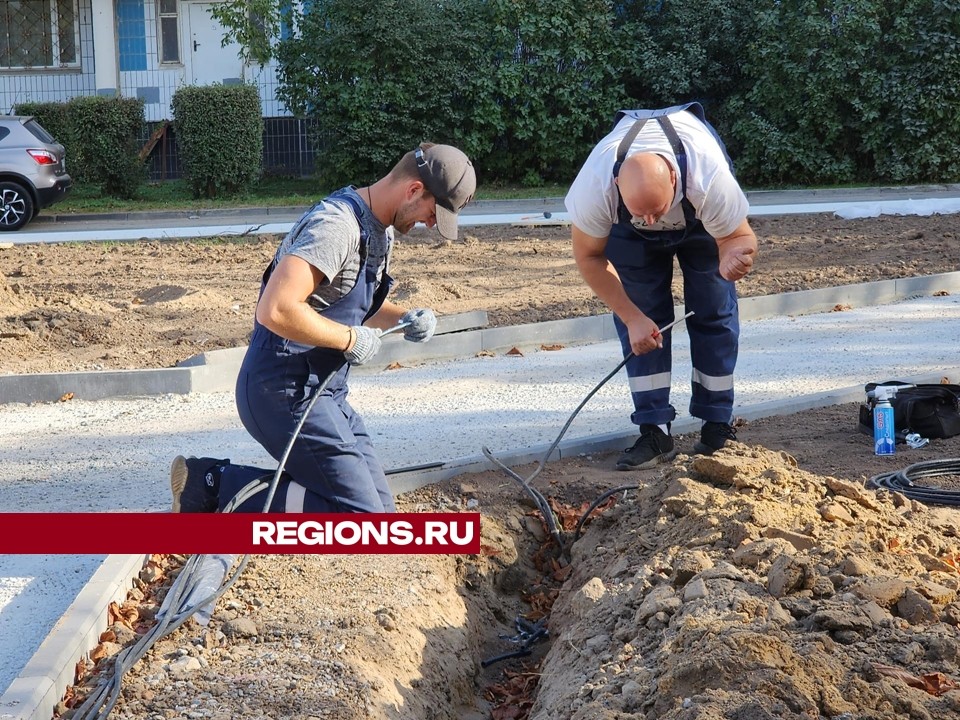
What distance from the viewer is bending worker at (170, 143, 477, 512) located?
431 cm

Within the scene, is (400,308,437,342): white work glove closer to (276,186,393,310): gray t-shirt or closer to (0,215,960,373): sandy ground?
(276,186,393,310): gray t-shirt

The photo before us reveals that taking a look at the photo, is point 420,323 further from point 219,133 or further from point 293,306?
point 219,133

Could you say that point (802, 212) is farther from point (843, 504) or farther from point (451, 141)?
point (843, 504)

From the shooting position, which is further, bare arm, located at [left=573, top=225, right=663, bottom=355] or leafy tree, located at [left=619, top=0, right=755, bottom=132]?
leafy tree, located at [left=619, top=0, right=755, bottom=132]

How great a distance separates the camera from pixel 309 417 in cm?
470

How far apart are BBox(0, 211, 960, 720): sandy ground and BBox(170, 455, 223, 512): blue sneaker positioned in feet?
0.97

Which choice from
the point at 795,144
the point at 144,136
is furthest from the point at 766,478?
the point at 144,136

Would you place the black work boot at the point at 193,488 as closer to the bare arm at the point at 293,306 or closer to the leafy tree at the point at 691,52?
the bare arm at the point at 293,306

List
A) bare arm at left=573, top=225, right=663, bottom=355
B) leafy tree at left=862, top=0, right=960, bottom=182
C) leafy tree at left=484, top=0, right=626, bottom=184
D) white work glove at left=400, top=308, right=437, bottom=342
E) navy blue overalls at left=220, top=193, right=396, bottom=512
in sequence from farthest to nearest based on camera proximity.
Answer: leafy tree at left=484, top=0, right=626, bottom=184 < leafy tree at left=862, top=0, right=960, bottom=182 < bare arm at left=573, top=225, right=663, bottom=355 < white work glove at left=400, top=308, right=437, bottom=342 < navy blue overalls at left=220, top=193, right=396, bottom=512

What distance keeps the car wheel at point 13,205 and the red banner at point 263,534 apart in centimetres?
1389

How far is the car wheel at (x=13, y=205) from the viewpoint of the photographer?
17.8 meters

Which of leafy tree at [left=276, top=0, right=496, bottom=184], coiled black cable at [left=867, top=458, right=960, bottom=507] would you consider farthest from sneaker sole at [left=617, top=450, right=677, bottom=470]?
leafy tree at [left=276, top=0, right=496, bottom=184]

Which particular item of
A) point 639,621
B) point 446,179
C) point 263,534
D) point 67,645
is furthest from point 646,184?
point 67,645

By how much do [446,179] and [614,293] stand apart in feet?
5.28
